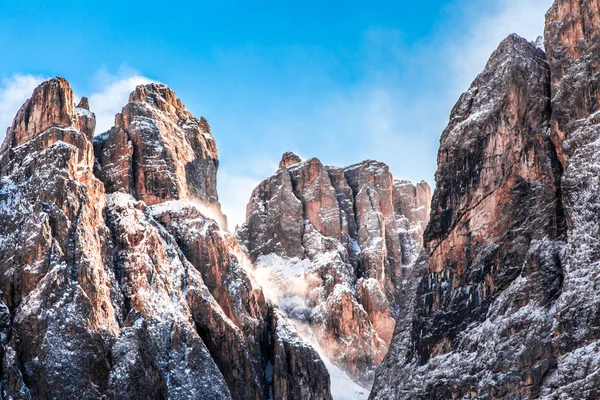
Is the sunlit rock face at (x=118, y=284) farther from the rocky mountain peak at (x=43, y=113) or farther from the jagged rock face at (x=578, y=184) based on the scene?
the jagged rock face at (x=578, y=184)

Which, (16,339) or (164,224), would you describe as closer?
(16,339)

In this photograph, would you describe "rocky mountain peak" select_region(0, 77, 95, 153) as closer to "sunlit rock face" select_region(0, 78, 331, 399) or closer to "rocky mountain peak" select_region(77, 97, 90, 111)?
"sunlit rock face" select_region(0, 78, 331, 399)

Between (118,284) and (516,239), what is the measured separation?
75920 millimetres

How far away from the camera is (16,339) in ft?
452

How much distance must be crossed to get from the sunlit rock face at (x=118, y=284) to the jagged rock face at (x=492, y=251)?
44085 mm

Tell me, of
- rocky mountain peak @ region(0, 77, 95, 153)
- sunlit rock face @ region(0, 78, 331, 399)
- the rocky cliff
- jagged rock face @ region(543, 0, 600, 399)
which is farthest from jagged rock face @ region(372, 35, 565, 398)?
rocky mountain peak @ region(0, 77, 95, 153)

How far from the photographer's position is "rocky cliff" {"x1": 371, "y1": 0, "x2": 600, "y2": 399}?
92.1 meters

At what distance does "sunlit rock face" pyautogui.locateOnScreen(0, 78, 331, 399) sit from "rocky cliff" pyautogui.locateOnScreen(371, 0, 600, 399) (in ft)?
142

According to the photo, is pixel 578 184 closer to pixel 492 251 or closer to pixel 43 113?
pixel 492 251

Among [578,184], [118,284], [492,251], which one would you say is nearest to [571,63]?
[578,184]

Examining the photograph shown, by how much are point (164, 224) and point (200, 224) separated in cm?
693

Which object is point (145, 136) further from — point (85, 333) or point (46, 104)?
point (85, 333)

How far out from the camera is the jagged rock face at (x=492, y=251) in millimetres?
96875

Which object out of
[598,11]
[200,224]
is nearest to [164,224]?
[200,224]
